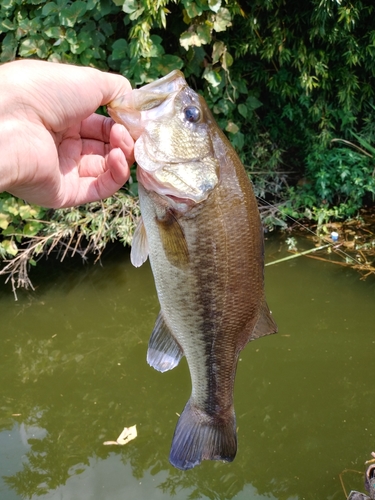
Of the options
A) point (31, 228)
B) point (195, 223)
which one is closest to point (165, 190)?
point (195, 223)

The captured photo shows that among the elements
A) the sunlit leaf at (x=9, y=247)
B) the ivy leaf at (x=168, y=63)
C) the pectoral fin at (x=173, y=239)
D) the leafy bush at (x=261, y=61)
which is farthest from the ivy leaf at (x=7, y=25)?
the pectoral fin at (x=173, y=239)

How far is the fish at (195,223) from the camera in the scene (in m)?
1.44

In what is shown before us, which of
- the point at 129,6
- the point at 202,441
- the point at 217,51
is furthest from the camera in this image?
the point at 217,51

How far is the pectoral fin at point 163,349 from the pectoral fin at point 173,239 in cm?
26

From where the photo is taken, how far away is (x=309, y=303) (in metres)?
3.96

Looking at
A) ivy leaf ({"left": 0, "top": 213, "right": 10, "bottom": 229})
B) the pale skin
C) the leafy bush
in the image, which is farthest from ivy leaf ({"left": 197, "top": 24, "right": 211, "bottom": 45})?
the pale skin

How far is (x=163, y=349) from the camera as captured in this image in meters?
1.65

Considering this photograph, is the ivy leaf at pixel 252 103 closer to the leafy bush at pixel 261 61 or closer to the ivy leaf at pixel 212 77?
the leafy bush at pixel 261 61

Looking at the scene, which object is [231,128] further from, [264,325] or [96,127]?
[264,325]

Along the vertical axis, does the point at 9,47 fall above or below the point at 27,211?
above

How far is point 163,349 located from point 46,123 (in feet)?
2.79

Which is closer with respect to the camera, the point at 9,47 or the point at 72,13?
the point at 72,13

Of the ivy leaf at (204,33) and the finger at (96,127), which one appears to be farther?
the ivy leaf at (204,33)

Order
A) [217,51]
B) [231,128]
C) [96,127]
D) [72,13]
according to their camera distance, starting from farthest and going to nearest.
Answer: [231,128]
[217,51]
[72,13]
[96,127]
